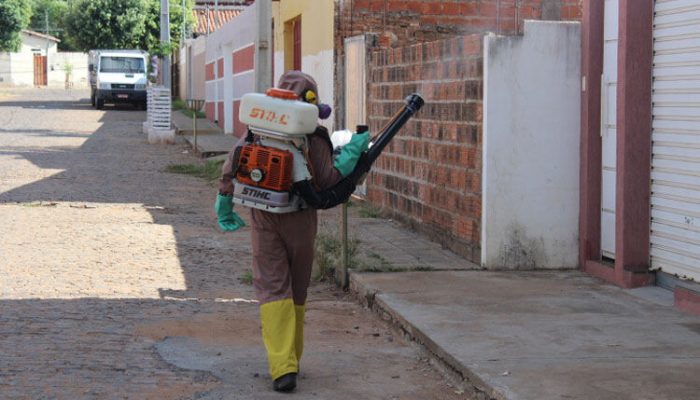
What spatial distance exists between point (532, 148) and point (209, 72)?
31.2 metres

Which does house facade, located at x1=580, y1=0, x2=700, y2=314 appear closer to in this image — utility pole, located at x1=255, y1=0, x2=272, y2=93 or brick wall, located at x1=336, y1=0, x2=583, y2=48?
utility pole, located at x1=255, y1=0, x2=272, y2=93

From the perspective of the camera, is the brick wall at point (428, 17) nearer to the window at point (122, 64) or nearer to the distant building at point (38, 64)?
the window at point (122, 64)

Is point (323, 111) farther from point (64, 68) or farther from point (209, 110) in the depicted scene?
point (64, 68)

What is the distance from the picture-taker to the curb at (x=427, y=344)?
18.5 feet

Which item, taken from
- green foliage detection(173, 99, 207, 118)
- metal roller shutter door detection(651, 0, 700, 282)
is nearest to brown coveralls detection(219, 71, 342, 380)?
metal roller shutter door detection(651, 0, 700, 282)

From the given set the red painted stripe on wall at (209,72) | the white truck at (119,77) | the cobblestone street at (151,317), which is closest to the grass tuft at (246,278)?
the cobblestone street at (151,317)

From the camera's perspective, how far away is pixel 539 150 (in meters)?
9.14

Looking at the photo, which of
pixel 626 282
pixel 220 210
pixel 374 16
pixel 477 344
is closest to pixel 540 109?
pixel 626 282

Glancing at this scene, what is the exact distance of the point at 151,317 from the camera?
7.74 metres

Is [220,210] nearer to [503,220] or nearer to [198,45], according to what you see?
[503,220]

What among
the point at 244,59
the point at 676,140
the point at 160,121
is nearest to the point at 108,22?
the point at 244,59

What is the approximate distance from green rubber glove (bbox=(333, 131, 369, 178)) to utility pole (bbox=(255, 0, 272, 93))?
6428mm

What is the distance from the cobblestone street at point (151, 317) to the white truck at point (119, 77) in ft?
102

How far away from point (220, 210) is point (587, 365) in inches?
85.6
